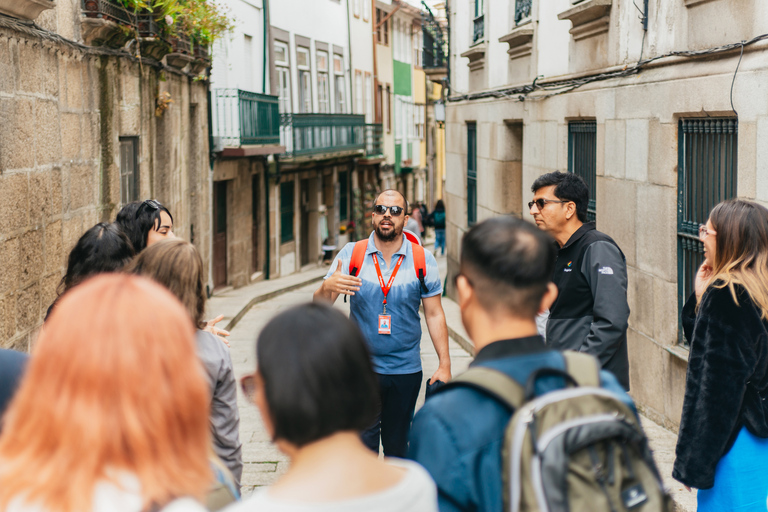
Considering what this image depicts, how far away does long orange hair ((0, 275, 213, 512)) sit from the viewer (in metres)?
1.54

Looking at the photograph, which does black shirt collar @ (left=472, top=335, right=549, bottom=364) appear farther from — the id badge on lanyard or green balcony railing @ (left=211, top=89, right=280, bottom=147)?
green balcony railing @ (left=211, top=89, right=280, bottom=147)

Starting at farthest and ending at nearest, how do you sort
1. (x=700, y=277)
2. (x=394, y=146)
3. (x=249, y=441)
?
1. (x=394, y=146)
2. (x=249, y=441)
3. (x=700, y=277)

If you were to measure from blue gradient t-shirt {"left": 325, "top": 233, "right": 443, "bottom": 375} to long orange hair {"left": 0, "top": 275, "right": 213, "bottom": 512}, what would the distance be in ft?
10.6

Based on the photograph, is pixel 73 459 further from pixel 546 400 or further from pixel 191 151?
pixel 191 151

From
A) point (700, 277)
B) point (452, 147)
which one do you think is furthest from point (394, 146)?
point (700, 277)

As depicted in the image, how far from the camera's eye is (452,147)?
16422 millimetres

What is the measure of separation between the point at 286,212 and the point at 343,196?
253 inches

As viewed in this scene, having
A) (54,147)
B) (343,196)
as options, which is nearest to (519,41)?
(54,147)

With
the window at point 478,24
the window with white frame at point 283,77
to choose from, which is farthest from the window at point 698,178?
the window with white frame at point 283,77

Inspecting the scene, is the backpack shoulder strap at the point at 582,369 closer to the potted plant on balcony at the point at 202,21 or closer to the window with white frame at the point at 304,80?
the potted plant on balcony at the point at 202,21

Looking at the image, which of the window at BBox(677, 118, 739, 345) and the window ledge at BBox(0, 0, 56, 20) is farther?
the window at BBox(677, 118, 739, 345)

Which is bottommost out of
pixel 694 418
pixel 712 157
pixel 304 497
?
pixel 694 418

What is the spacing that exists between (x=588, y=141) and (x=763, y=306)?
19.4 ft

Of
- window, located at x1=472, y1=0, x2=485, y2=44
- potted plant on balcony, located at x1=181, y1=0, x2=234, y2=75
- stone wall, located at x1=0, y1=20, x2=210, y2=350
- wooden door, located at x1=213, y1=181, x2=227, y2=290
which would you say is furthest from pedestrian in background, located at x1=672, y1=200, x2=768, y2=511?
wooden door, located at x1=213, y1=181, x2=227, y2=290
